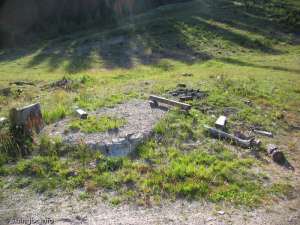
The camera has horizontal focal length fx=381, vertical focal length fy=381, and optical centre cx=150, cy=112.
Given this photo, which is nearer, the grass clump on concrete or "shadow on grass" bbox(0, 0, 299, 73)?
the grass clump on concrete

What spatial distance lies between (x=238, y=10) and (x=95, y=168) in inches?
929

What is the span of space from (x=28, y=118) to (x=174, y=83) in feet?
18.9

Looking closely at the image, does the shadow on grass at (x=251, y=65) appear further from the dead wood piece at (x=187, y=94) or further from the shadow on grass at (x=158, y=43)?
the dead wood piece at (x=187, y=94)

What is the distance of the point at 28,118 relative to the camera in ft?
28.8

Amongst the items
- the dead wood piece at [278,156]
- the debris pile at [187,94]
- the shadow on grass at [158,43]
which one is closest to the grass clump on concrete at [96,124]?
the debris pile at [187,94]

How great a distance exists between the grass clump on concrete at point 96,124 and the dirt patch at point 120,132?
0.41 ft

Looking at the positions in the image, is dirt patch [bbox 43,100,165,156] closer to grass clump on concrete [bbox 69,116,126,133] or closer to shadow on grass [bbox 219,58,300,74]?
grass clump on concrete [bbox 69,116,126,133]

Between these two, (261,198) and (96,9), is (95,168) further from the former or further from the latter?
(96,9)

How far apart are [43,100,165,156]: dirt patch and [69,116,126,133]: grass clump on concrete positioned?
125 mm

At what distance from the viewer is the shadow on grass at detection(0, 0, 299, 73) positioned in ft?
64.0

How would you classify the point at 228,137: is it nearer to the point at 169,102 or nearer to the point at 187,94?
the point at 169,102

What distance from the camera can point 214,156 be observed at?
8.10 m

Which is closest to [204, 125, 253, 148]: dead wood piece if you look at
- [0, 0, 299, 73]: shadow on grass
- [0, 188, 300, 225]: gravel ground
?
[0, 188, 300, 225]: gravel ground

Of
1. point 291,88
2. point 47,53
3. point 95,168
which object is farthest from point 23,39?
point 95,168
